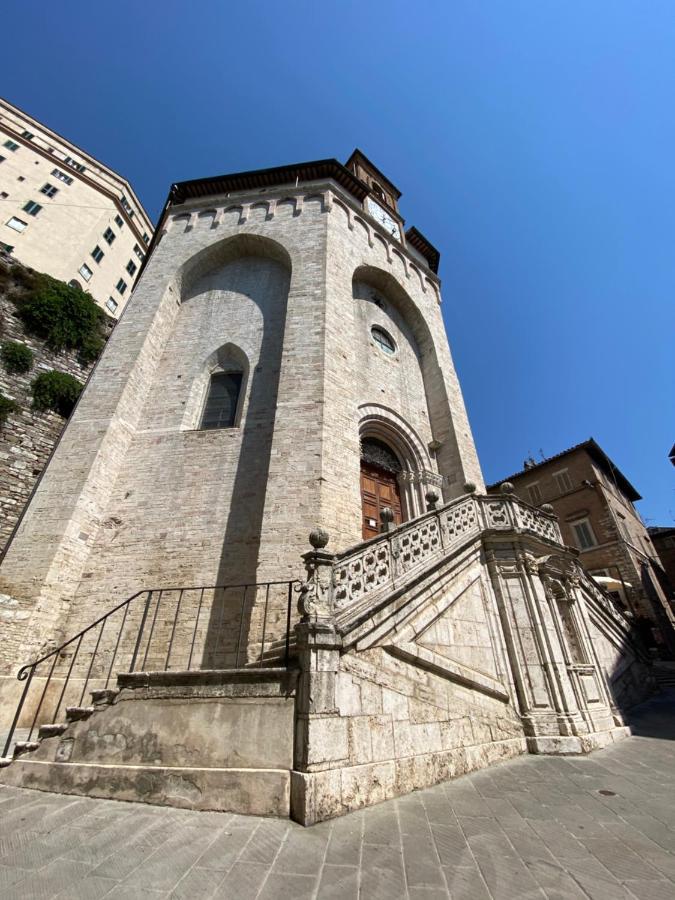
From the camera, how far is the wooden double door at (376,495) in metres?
9.69

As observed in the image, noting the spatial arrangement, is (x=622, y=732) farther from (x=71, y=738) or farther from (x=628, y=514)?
(x=628, y=514)

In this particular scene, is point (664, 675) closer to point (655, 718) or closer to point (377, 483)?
point (655, 718)

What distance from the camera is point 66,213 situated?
27875mm

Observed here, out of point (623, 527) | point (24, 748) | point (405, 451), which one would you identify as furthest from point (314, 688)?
point (623, 527)

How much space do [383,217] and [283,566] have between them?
1687cm

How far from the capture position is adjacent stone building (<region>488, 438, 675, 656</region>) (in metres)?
18.2

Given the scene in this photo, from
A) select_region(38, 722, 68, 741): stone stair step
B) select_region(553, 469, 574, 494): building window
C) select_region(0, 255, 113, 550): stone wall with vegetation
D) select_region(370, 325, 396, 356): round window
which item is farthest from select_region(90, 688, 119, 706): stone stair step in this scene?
select_region(553, 469, 574, 494): building window

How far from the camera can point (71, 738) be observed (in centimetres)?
400

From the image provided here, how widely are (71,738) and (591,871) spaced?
476 centimetres

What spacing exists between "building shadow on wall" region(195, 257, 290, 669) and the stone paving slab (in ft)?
5.51

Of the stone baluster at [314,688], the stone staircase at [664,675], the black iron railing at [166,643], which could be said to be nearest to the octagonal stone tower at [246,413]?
the black iron railing at [166,643]

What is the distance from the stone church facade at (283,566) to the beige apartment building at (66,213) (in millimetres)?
16751

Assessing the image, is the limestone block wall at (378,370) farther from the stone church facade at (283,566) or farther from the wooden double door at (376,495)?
the wooden double door at (376,495)

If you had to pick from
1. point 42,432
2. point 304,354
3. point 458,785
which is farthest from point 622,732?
point 42,432
